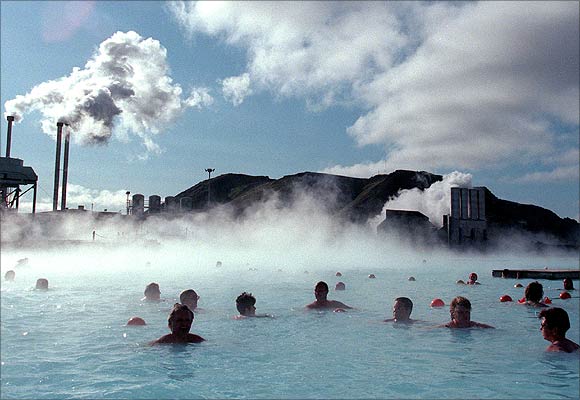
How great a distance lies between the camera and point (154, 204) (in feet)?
151

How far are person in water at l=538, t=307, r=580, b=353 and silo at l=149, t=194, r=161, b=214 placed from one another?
4219cm

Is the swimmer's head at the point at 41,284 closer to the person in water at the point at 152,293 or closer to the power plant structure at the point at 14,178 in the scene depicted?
the person in water at the point at 152,293

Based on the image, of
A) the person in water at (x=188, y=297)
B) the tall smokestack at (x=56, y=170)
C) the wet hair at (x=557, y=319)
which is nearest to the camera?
the wet hair at (x=557, y=319)

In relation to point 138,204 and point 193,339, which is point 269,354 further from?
point 138,204

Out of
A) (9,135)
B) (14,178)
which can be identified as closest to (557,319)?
(14,178)

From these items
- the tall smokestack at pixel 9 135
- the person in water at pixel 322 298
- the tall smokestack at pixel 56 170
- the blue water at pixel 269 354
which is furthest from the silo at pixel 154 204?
the person in water at pixel 322 298

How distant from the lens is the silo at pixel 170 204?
4772cm

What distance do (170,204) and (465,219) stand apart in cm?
2721

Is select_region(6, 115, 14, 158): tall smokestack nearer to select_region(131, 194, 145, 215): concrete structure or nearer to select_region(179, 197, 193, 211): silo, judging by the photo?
select_region(131, 194, 145, 215): concrete structure

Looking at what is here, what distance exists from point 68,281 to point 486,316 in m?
10.9

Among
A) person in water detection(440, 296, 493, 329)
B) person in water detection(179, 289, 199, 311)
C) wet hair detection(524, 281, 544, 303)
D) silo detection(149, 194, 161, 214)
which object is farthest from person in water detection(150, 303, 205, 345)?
silo detection(149, 194, 161, 214)

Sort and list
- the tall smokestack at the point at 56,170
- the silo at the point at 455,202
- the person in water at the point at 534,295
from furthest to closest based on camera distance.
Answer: the silo at the point at 455,202 < the tall smokestack at the point at 56,170 < the person in water at the point at 534,295

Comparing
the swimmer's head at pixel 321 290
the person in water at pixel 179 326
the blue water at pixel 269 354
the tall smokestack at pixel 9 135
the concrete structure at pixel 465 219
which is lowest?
the blue water at pixel 269 354

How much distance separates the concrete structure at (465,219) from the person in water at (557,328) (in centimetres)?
3619
